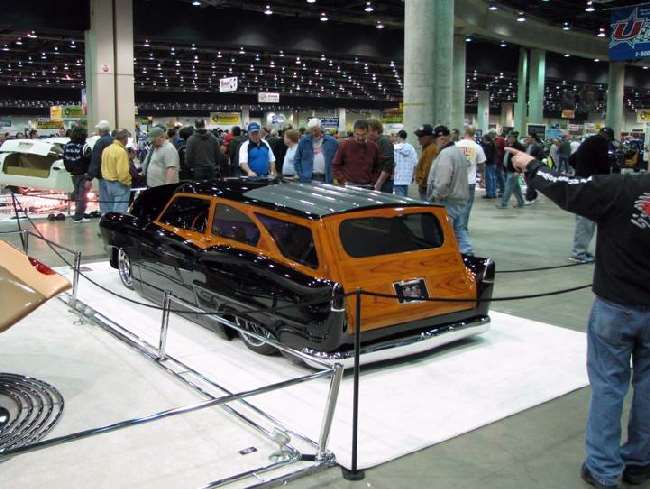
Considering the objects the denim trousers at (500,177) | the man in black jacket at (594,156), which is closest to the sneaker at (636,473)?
the man in black jacket at (594,156)

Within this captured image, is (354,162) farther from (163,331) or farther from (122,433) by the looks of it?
(122,433)

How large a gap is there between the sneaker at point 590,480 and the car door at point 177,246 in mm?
3334

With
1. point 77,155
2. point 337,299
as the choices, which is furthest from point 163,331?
point 77,155

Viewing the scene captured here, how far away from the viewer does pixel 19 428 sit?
4.05 meters

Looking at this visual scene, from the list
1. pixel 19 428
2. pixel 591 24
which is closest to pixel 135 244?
pixel 19 428

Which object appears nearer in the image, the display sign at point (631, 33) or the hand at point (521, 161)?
the hand at point (521, 161)

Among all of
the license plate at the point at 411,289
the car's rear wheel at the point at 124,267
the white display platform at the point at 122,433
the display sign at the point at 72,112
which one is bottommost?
the white display platform at the point at 122,433

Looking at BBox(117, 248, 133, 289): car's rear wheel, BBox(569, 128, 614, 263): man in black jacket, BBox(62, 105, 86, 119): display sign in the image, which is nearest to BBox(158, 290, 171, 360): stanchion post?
BBox(117, 248, 133, 289): car's rear wheel

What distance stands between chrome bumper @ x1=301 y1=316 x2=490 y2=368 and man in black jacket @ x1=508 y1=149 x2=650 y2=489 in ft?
5.47

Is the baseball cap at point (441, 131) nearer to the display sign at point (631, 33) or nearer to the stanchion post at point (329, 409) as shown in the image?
the stanchion post at point (329, 409)

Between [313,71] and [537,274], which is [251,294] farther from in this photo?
[313,71]

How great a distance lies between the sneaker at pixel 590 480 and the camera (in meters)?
3.32

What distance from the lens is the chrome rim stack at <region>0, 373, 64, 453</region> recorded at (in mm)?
3932

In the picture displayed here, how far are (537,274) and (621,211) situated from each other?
17.6 feet
